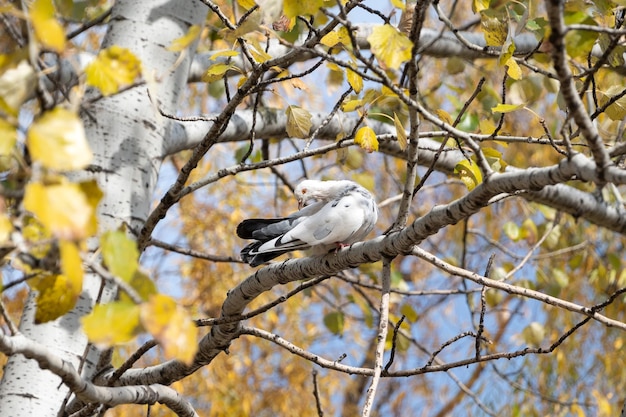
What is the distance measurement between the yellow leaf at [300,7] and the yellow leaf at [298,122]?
18.9 inches

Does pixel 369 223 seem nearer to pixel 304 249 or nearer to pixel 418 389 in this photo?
pixel 304 249

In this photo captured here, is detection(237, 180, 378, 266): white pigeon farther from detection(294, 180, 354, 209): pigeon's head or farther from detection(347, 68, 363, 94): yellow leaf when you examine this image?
detection(347, 68, 363, 94): yellow leaf

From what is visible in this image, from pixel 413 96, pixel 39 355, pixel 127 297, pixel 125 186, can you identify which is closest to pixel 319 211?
pixel 125 186

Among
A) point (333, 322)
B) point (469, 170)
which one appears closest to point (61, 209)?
point (469, 170)

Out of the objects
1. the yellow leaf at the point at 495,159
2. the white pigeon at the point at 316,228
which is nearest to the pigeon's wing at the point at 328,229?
the white pigeon at the point at 316,228

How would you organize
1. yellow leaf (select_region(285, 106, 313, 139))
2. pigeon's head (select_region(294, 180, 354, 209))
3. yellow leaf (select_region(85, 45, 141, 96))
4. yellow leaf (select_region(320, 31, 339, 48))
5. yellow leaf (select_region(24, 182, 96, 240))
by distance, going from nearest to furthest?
yellow leaf (select_region(24, 182, 96, 240)) < yellow leaf (select_region(85, 45, 141, 96)) < yellow leaf (select_region(320, 31, 339, 48)) < yellow leaf (select_region(285, 106, 313, 139)) < pigeon's head (select_region(294, 180, 354, 209))

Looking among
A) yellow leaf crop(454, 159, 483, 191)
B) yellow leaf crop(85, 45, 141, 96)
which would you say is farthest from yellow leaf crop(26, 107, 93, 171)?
yellow leaf crop(454, 159, 483, 191)

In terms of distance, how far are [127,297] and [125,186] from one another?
2.97 feet

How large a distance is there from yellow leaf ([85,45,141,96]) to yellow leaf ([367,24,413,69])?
28 cm

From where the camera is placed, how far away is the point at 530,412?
359 centimetres

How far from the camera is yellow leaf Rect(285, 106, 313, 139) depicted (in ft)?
4.22

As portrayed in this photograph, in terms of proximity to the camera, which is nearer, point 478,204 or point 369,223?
point 478,204

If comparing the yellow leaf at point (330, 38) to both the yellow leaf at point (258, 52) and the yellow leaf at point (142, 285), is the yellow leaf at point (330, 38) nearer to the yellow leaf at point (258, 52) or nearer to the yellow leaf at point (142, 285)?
the yellow leaf at point (258, 52)

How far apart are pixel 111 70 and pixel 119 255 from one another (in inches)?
7.0
